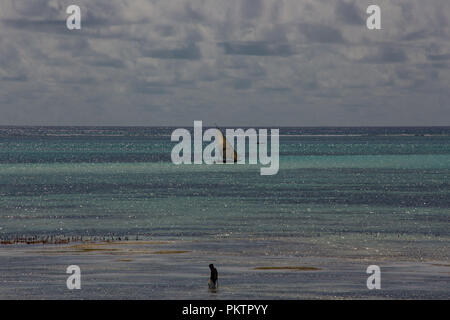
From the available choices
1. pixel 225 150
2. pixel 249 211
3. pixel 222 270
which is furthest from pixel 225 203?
pixel 225 150

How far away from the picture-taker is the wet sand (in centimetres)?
4247

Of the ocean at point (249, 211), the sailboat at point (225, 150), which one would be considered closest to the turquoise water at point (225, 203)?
the ocean at point (249, 211)

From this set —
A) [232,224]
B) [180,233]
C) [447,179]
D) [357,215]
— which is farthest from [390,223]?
[447,179]

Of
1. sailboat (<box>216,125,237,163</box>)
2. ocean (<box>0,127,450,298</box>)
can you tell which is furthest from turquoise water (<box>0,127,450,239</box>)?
sailboat (<box>216,125,237,163</box>)

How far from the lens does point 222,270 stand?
162 ft

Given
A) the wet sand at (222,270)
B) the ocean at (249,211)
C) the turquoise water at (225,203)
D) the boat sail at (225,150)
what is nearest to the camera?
the wet sand at (222,270)

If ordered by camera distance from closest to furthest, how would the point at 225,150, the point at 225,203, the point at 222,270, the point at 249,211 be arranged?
the point at 222,270 < the point at 249,211 < the point at 225,203 < the point at 225,150

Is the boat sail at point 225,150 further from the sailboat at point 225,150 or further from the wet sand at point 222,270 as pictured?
the wet sand at point 222,270

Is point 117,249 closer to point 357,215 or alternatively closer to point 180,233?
point 180,233

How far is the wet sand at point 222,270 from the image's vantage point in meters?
42.5

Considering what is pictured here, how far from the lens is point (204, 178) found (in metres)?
148

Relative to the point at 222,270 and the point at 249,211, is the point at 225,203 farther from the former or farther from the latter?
the point at 222,270

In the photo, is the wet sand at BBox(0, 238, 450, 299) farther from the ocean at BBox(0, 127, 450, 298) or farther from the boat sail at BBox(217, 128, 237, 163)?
the boat sail at BBox(217, 128, 237, 163)

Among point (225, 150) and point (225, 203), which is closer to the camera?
point (225, 203)
